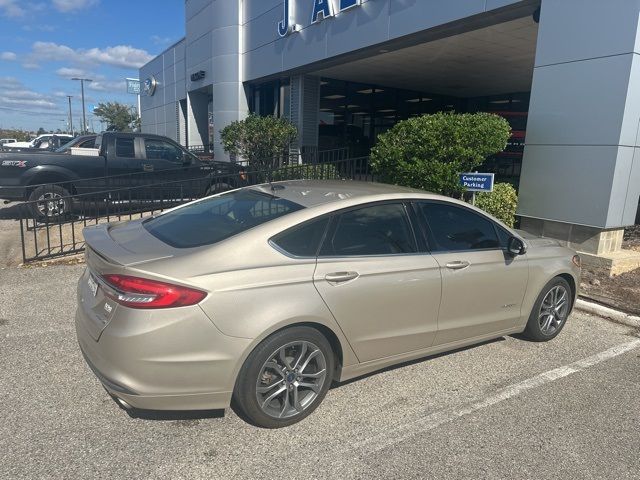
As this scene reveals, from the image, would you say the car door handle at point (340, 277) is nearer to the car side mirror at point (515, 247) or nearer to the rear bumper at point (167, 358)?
the rear bumper at point (167, 358)

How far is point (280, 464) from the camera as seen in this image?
2717mm

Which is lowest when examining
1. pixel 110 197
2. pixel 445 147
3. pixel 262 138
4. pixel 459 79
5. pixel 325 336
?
pixel 325 336

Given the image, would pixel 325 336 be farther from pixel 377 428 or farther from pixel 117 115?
pixel 117 115

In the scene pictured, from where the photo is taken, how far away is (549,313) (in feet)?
14.9

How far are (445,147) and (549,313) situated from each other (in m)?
3.49

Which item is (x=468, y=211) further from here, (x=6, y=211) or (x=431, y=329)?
(x=6, y=211)

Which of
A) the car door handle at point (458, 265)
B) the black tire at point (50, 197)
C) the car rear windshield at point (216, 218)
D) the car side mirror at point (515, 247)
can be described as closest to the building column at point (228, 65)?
the black tire at point (50, 197)

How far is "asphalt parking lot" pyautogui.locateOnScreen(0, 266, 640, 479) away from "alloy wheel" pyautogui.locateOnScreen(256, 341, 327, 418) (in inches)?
5.7

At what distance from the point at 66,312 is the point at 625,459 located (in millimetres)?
4990

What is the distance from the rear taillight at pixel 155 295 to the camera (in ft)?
8.64

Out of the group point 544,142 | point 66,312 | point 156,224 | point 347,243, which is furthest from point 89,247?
point 544,142

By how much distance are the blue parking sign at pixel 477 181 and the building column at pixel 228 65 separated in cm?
1294

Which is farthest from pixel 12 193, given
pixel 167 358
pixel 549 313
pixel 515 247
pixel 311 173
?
pixel 549 313

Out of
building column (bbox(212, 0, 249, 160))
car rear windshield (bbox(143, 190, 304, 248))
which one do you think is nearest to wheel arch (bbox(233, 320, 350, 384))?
car rear windshield (bbox(143, 190, 304, 248))
